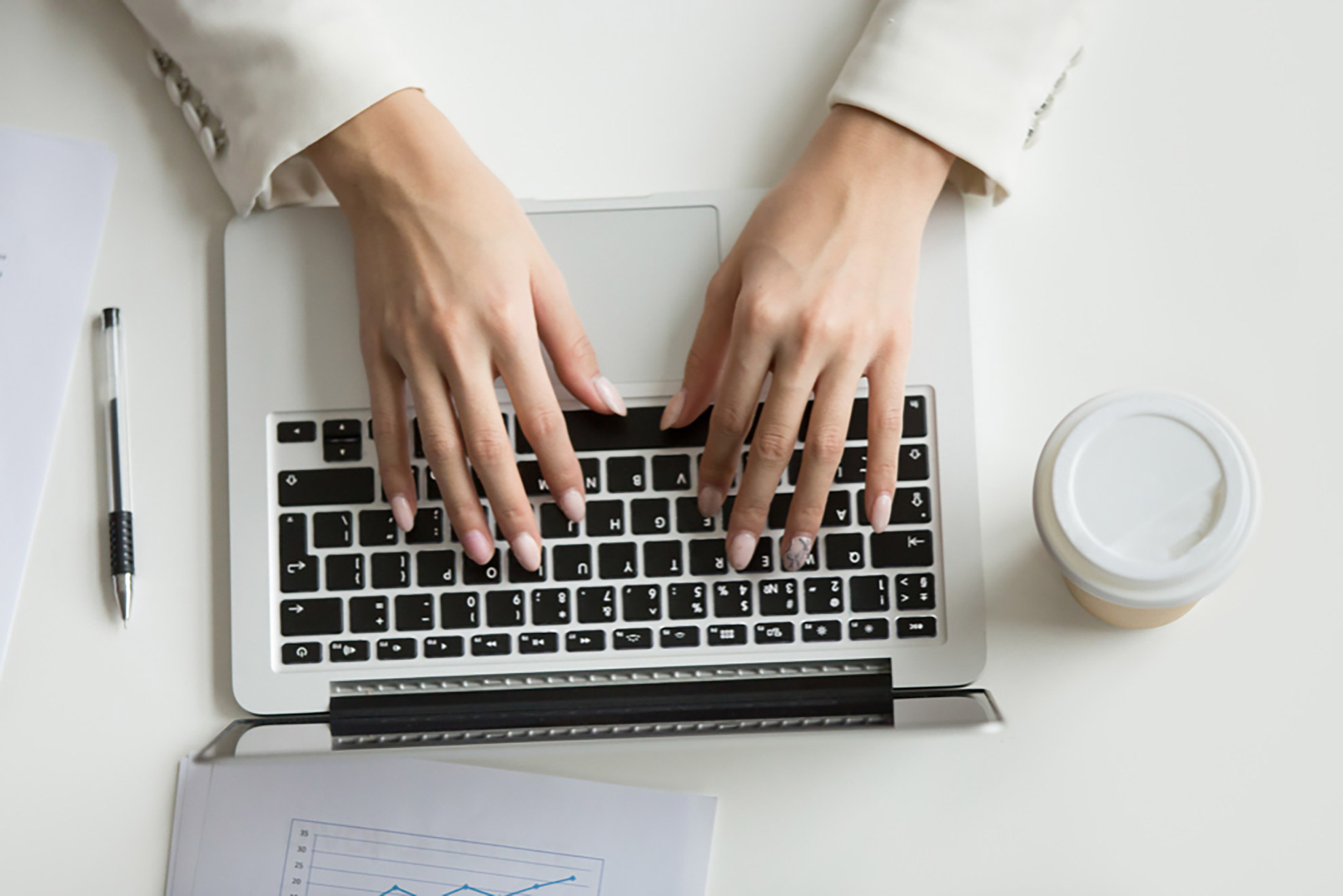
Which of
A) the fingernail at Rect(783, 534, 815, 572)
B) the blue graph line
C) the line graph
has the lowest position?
the blue graph line

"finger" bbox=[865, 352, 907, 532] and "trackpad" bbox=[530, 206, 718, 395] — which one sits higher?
"trackpad" bbox=[530, 206, 718, 395]

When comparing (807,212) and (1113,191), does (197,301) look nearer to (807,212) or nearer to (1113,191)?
(807,212)

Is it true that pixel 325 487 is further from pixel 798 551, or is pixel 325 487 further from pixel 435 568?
pixel 798 551

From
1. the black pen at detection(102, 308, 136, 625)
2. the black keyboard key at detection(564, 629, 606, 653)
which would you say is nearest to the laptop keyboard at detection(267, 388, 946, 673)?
the black keyboard key at detection(564, 629, 606, 653)

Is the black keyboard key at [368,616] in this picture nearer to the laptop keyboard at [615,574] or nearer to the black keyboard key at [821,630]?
the laptop keyboard at [615,574]

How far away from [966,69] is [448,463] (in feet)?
1.23

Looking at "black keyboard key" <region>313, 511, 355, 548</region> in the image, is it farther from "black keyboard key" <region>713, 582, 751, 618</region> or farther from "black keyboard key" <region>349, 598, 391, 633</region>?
"black keyboard key" <region>713, 582, 751, 618</region>

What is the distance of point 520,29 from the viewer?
23.4 inches

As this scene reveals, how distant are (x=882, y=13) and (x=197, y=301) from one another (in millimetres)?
457

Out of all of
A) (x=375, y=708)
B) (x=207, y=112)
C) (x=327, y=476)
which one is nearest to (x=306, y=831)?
(x=375, y=708)

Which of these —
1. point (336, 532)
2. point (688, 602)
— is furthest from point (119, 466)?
point (688, 602)

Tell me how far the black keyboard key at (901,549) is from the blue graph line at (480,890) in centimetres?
26

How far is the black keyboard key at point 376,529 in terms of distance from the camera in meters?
0.54

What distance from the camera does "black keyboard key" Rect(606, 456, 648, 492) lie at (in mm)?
534
